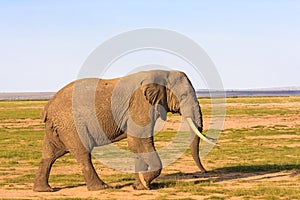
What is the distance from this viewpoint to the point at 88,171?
16.1 meters

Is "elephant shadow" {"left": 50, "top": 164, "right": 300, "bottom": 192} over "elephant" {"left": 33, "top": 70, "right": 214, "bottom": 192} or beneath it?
beneath

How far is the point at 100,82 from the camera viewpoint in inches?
656

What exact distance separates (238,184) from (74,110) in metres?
5.51

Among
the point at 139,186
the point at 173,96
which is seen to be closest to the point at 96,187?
the point at 139,186

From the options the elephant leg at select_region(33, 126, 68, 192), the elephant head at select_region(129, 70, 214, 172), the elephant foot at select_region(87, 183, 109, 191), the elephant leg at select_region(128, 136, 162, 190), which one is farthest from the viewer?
the elephant leg at select_region(33, 126, 68, 192)

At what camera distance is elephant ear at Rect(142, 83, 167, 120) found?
52.5 feet

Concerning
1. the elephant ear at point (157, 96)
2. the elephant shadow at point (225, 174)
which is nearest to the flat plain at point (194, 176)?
the elephant shadow at point (225, 174)

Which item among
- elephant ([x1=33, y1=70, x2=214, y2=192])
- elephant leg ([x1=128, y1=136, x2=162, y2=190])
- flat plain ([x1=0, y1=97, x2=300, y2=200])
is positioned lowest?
flat plain ([x1=0, y1=97, x2=300, y2=200])

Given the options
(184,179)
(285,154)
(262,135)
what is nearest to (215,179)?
(184,179)

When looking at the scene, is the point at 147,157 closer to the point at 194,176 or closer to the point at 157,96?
the point at 157,96

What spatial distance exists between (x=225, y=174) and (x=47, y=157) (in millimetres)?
6369

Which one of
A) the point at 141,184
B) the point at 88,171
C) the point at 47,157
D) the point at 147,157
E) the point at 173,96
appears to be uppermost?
the point at 173,96

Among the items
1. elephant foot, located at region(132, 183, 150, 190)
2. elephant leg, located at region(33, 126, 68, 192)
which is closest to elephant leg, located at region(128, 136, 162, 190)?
elephant foot, located at region(132, 183, 150, 190)

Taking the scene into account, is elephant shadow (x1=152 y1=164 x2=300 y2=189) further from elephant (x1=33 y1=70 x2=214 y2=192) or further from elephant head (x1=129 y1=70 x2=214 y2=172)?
elephant head (x1=129 y1=70 x2=214 y2=172)
